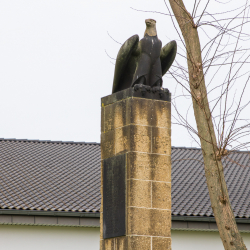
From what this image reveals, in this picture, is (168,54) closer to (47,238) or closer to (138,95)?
(138,95)

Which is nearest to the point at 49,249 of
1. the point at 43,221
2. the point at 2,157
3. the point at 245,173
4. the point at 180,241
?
the point at 43,221

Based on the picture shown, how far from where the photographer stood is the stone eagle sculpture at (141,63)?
8.56 meters

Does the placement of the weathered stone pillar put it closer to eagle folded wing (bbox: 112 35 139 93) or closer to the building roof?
eagle folded wing (bbox: 112 35 139 93)

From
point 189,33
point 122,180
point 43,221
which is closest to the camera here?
point 122,180

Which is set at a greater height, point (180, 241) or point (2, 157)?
point (2, 157)

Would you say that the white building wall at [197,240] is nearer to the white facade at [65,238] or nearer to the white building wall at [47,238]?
the white facade at [65,238]

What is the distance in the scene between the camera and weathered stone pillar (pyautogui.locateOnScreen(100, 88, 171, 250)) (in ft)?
25.9

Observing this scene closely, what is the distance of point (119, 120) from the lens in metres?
8.36

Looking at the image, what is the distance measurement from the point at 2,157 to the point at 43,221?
6.32 metres

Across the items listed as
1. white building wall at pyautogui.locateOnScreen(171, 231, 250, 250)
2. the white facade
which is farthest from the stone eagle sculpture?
white building wall at pyautogui.locateOnScreen(171, 231, 250, 250)

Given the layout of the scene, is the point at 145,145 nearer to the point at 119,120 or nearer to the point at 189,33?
the point at 119,120

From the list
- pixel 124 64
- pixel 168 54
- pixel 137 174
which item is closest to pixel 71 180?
pixel 168 54

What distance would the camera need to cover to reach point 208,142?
9.30 metres

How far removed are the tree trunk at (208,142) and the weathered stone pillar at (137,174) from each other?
1272 mm
